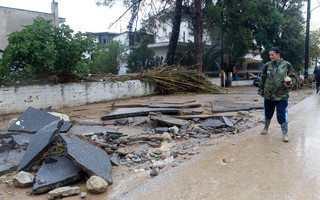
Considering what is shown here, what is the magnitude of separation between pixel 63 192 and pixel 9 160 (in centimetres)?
145

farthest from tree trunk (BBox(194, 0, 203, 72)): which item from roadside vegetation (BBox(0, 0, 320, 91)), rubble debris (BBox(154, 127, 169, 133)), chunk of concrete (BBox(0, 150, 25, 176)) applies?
chunk of concrete (BBox(0, 150, 25, 176))

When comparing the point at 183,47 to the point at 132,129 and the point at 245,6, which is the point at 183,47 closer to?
the point at 245,6

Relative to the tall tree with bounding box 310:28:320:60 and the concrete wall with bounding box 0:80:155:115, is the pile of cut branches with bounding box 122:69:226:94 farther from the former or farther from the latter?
the tall tree with bounding box 310:28:320:60

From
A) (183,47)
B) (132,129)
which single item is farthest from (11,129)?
(183,47)

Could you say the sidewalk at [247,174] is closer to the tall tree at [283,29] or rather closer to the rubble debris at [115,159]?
the rubble debris at [115,159]

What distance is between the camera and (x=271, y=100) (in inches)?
180

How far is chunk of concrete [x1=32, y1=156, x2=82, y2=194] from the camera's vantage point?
2.78 meters

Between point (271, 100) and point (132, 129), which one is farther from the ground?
point (271, 100)

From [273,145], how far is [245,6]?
1513cm

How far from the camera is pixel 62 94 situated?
8.70m

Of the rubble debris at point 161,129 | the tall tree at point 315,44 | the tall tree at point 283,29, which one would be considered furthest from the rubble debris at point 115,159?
the tall tree at point 315,44

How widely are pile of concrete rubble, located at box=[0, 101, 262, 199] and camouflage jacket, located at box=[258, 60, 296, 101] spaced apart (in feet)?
4.05

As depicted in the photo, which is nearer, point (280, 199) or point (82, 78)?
point (280, 199)

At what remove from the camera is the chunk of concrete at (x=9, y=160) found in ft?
10.8
